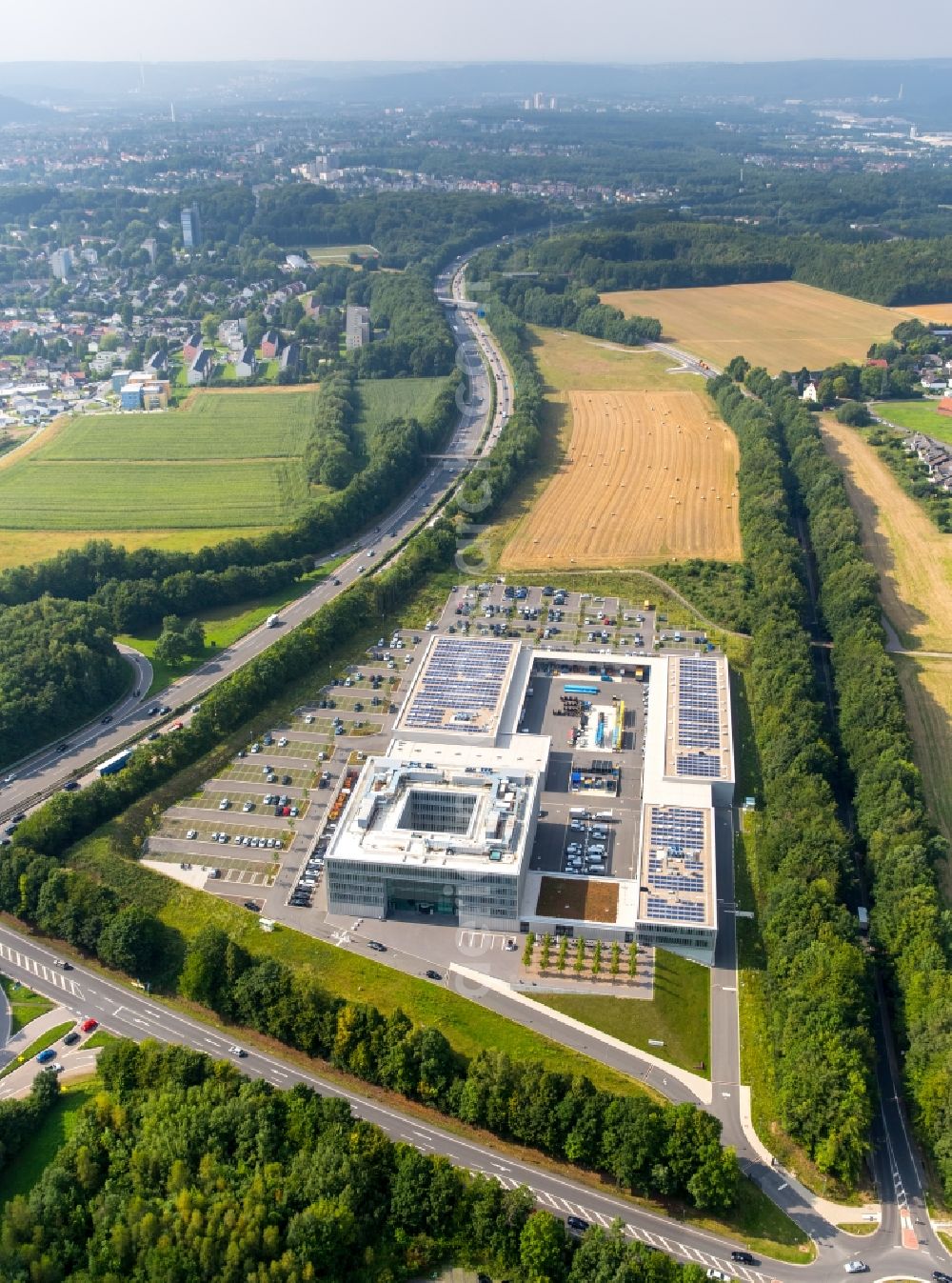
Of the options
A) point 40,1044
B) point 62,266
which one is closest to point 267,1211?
point 40,1044

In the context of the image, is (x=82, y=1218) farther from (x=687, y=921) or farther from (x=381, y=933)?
(x=687, y=921)

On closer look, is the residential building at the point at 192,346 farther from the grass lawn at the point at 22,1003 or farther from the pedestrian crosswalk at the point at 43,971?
the grass lawn at the point at 22,1003

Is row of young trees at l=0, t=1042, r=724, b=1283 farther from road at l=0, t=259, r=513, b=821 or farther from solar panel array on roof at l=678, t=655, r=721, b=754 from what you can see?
solar panel array on roof at l=678, t=655, r=721, b=754

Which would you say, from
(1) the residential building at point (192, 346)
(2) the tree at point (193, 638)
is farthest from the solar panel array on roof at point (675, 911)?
(1) the residential building at point (192, 346)

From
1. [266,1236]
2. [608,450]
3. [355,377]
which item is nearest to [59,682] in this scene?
[266,1236]

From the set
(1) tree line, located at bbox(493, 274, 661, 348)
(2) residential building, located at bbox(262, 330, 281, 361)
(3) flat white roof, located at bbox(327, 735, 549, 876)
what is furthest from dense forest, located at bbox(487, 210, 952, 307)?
(3) flat white roof, located at bbox(327, 735, 549, 876)

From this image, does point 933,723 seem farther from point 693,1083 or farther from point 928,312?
point 928,312

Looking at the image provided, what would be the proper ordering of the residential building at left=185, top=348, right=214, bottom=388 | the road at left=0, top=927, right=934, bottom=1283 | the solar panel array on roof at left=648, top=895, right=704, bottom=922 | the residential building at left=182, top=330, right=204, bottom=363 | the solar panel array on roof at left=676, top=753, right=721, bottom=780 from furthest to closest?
the residential building at left=182, top=330, right=204, bottom=363, the residential building at left=185, top=348, right=214, bottom=388, the solar panel array on roof at left=676, top=753, right=721, bottom=780, the solar panel array on roof at left=648, top=895, right=704, bottom=922, the road at left=0, top=927, right=934, bottom=1283
